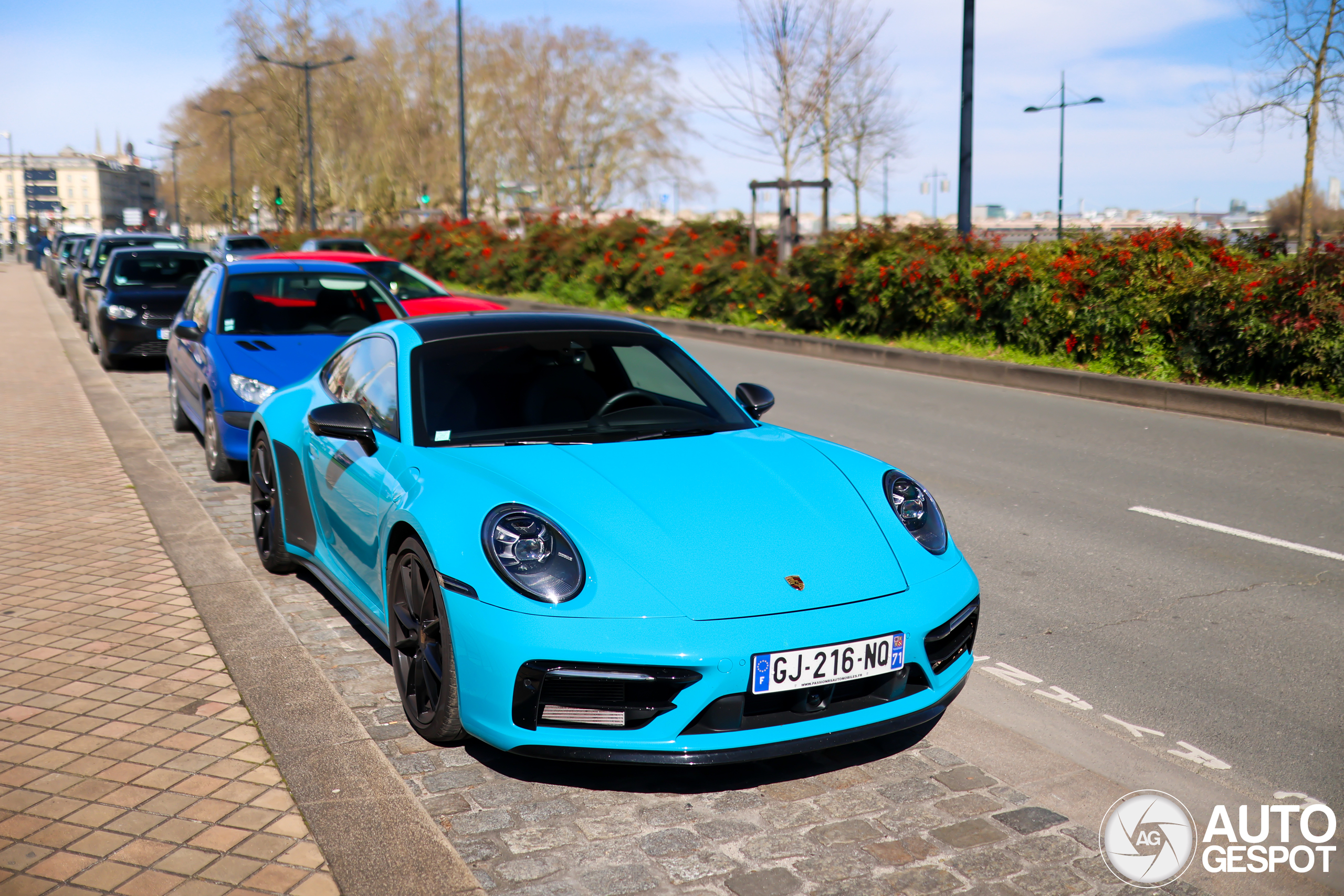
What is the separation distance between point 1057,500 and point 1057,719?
370 centimetres

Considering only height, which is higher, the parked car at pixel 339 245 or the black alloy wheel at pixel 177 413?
the parked car at pixel 339 245

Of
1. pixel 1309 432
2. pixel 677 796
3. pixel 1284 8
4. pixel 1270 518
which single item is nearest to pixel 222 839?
pixel 677 796

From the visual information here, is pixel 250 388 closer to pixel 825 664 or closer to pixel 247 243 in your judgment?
pixel 825 664

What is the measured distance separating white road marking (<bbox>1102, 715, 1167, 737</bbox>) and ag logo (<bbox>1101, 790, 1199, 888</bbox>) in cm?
45

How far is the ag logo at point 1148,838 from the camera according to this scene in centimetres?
315

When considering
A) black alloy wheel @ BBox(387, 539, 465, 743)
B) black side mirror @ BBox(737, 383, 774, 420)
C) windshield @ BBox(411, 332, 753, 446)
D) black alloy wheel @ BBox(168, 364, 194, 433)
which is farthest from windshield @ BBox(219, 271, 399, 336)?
black alloy wheel @ BBox(387, 539, 465, 743)

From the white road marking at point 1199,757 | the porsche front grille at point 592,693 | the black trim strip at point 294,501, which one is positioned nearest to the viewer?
the porsche front grille at point 592,693

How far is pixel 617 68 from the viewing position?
206 ft

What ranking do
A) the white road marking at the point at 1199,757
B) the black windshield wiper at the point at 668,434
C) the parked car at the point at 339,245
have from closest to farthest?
1. the white road marking at the point at 1199,757
2. the black windshield wiper at the point at 668,434
3. the parked car at the point at 339,245

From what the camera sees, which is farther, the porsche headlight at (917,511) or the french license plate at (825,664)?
the porsche headlight at (917,511)

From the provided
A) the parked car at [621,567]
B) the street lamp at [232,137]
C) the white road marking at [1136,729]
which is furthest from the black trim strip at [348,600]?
the street lamp at [232,137]

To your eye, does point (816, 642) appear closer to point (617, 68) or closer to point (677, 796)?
point (677, 796)

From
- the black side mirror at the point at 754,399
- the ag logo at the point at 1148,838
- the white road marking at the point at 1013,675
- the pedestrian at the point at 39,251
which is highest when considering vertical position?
the pedestrian at the point at 39,251

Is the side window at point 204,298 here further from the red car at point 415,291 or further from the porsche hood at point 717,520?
the porsche hood at point 717,520
